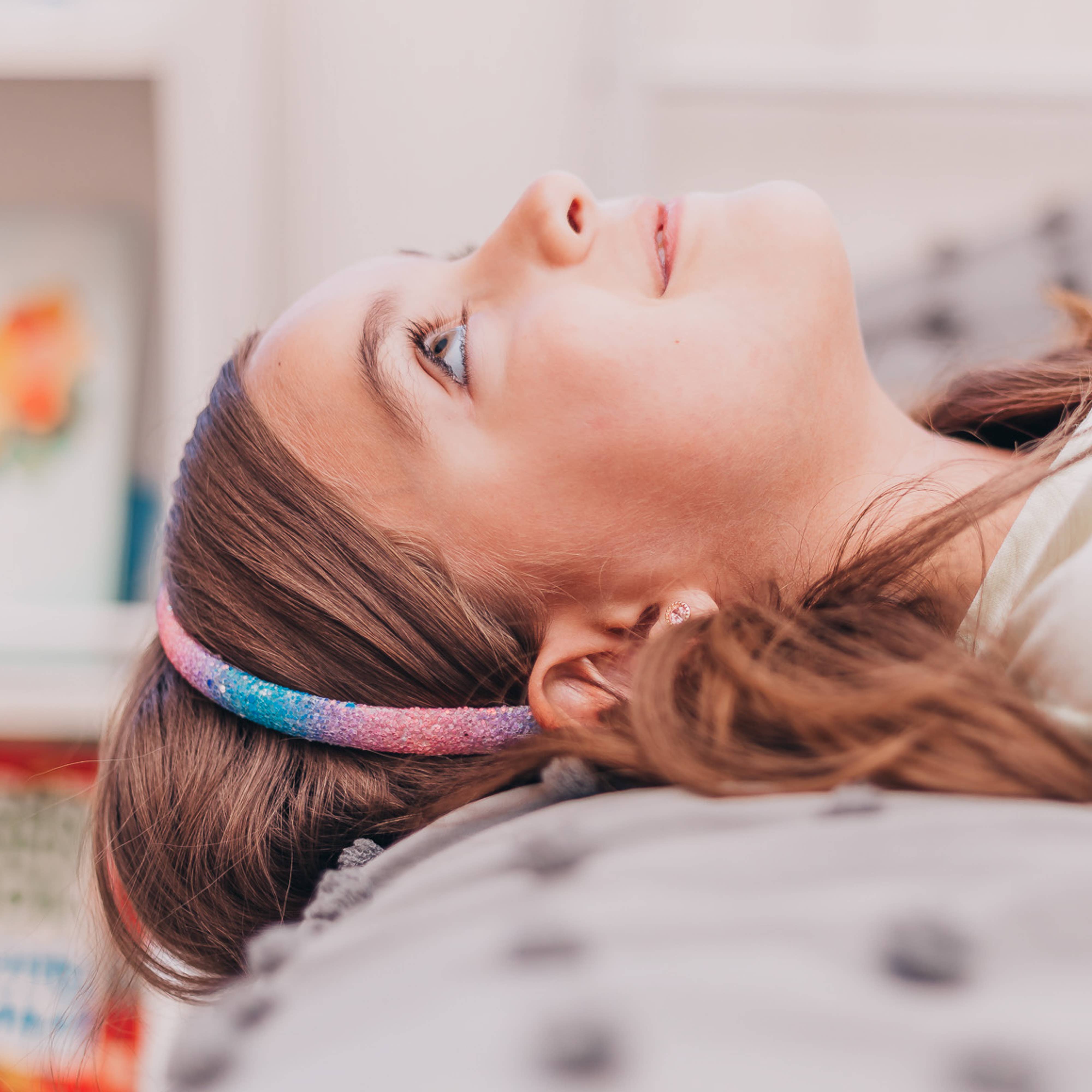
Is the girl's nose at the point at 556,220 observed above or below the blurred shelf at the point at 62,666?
above

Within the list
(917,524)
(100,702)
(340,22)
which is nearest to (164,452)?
(100,702)

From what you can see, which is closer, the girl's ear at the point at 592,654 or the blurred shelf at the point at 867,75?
the girl's ear at the point at 592,654

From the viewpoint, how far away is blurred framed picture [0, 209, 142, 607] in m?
1.24

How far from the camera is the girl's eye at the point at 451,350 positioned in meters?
0.71

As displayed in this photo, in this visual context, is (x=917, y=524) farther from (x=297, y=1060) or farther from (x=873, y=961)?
(x=297, y=1060)

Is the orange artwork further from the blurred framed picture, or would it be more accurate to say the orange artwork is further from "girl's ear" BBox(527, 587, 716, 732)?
"girl's ear" BBox(527, 587, 716, 732)

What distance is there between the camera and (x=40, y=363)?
1263 millimetres

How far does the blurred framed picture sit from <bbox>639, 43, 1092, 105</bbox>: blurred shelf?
828mm

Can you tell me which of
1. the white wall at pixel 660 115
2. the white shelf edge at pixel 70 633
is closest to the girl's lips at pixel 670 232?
the white wall at pixel 660 115

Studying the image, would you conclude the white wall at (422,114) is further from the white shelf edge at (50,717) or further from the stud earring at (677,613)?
the stud earring at (677,613)

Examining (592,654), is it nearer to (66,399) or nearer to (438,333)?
(438,333)

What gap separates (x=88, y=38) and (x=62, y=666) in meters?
0.74

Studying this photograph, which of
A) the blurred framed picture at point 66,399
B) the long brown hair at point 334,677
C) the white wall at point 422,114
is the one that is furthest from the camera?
the white wall at point 422,114

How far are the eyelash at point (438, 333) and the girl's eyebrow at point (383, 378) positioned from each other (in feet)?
0.07
